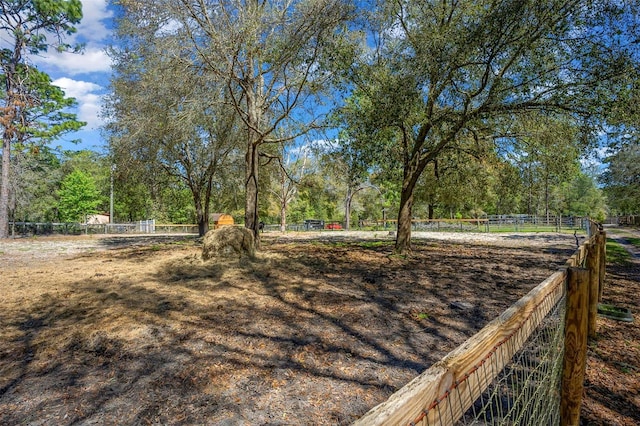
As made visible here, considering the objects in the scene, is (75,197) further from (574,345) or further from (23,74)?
(574,345)

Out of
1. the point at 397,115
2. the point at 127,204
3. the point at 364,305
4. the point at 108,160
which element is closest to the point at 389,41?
the point at 397,115

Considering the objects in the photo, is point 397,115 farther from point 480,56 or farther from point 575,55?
point 575,55

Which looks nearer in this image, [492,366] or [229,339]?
[492,366]

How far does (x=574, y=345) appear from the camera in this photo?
2410 millimetres

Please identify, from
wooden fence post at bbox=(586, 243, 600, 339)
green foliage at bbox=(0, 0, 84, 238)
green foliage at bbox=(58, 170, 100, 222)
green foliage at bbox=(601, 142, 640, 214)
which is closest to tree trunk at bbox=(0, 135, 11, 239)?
green foliage at bbox=(0, 0, 84, 238)

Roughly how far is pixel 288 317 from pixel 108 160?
15849mm

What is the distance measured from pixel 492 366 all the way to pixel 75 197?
147ft

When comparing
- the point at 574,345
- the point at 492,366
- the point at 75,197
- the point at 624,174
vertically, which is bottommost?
the point at 574,345

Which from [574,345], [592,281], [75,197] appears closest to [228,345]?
[574,345]

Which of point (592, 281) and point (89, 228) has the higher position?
point (592, 281)

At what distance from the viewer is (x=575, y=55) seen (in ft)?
26.6

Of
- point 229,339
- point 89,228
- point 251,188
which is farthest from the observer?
point 89,228

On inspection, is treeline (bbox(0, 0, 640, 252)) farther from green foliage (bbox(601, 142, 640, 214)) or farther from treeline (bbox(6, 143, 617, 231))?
green foliage (bbox(601, 142, 640, 214))

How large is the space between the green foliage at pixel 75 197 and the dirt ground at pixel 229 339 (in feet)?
112
